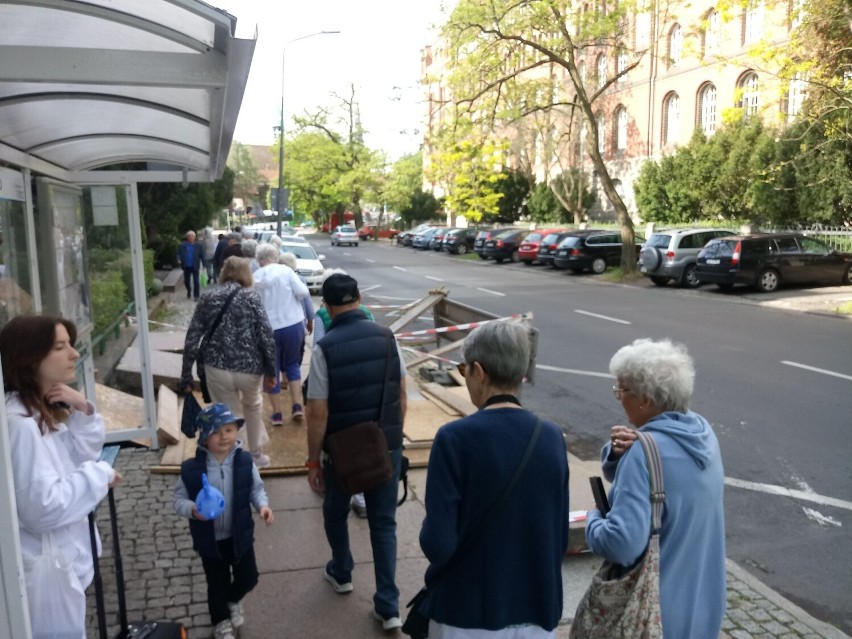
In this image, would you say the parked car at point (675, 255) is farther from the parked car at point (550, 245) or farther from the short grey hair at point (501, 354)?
the short grey hair at point (501, 354)

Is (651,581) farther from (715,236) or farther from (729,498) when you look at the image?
(715,236)

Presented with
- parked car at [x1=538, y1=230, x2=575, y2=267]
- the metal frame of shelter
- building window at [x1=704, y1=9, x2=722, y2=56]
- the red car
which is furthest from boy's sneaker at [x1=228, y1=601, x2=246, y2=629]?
building window at [x1=704, y1=9, x2=722, y2=56]

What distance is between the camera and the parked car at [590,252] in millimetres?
29750

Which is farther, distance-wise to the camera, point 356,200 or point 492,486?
point 356,200

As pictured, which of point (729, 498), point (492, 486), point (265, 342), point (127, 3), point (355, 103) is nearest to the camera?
point (492, 486)

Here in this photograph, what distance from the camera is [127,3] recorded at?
9.48ft

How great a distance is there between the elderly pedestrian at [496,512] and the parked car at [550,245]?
29048 millimetres

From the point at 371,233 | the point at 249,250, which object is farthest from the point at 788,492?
the point at 371,233

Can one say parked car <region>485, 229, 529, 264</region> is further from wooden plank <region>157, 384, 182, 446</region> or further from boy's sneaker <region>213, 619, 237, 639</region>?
boy's sneaker <region>213, 619, 237, 639</region>

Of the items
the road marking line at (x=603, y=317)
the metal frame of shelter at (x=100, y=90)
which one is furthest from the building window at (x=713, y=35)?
the metal frame of shelter at (x=100, y=90)

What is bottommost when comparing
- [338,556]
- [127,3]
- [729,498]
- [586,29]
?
[729,498]

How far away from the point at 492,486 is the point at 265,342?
3.59 metres

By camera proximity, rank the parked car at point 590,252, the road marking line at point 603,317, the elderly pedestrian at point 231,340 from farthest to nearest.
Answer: the parked car at point 590,252 → the road marking line at point 603,317 → the elderly pedestrian at point 231,340

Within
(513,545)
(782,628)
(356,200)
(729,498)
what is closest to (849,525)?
(729,498)
